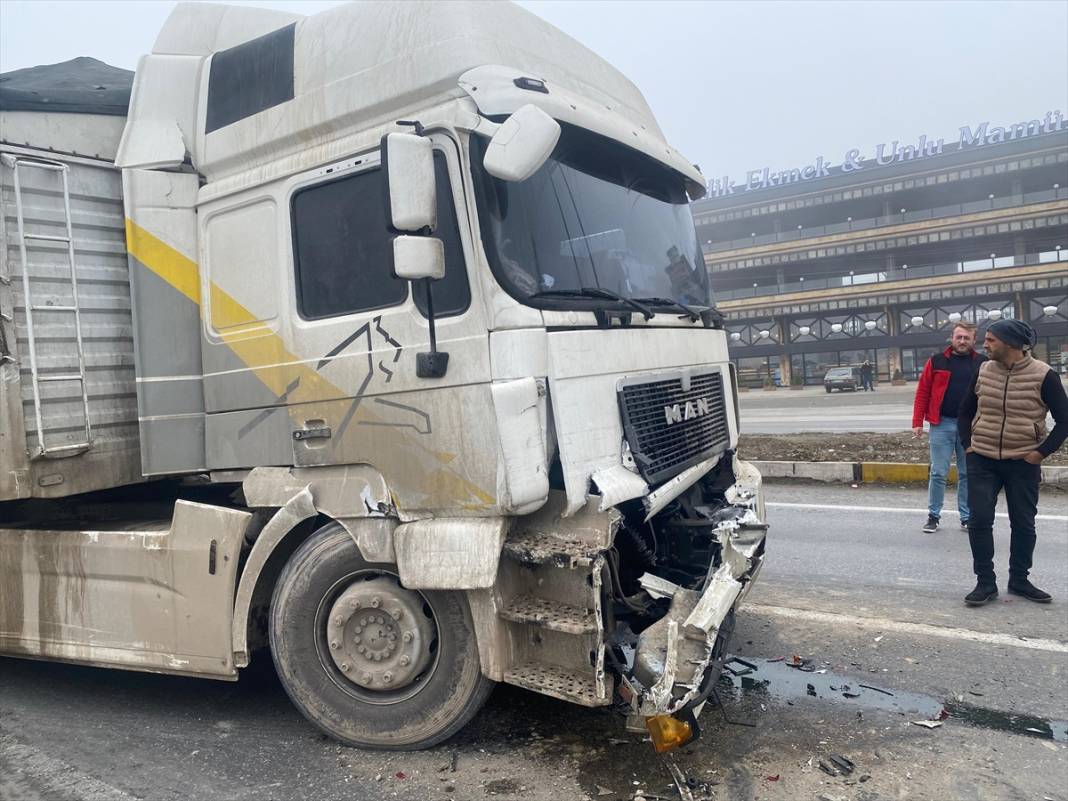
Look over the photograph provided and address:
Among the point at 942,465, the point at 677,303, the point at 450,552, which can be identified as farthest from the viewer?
the point at 942,465

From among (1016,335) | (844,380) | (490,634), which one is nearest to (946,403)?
(1016,335)

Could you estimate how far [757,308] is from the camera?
44375mm

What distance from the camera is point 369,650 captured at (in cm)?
320

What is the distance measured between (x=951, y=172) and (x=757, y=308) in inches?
481

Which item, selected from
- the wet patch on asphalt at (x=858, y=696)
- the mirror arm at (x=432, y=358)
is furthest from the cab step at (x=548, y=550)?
the wet patch on asphalt at (x=858, y=696)

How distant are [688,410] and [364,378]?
1.56m

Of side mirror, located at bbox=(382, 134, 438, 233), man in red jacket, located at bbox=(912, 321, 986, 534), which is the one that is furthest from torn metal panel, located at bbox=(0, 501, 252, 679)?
man in red jacket, located at bbox=(912, 321, 986, 534)

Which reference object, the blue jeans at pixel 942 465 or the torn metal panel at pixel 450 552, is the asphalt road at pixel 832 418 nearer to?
the blue jeans at pixel 942 465

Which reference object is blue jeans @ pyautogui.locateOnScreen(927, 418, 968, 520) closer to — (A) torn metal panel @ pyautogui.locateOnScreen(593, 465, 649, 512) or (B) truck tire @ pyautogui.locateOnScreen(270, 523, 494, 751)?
(A) torn metal panel @ pyautogui.locateOnScreen(593, 465, 649, 512)

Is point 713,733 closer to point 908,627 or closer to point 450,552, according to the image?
point 450,552

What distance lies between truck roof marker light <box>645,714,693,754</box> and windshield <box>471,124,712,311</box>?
62.9 inches

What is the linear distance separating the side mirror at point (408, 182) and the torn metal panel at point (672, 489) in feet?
4.71

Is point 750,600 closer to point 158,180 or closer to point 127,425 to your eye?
point 127,425

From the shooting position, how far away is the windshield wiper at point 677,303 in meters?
3.62
